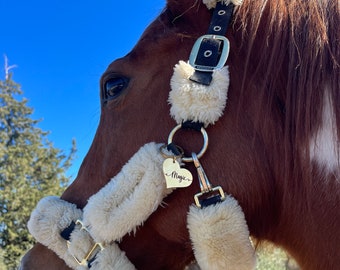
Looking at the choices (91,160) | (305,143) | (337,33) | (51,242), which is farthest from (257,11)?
(51,242)

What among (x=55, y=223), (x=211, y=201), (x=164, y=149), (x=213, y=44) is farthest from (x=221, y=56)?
(x=55, y=223)

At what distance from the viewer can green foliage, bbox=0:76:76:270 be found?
16.7 m

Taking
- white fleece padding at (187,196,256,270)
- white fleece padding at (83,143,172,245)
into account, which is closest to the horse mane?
white fleece padding at (187,196,256,270)

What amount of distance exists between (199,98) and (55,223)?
78 cm

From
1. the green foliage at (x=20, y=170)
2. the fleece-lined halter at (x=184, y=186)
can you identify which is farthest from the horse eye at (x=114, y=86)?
the green foliage at (x=20, y=170)

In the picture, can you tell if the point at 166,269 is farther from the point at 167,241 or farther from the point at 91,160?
the point at 91,160

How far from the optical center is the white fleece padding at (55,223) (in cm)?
158

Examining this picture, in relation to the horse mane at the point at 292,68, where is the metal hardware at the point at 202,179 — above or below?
below

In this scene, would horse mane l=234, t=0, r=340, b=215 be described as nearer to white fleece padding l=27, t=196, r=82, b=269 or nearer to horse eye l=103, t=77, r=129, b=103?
horse eye l=103, t=77, r=129, b=103

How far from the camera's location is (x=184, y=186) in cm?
138

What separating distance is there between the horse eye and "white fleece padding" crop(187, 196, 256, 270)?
23.5 inches

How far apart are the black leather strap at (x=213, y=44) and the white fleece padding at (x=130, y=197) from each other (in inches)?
11.7

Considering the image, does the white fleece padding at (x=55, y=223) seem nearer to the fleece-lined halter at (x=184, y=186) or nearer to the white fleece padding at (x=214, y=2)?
the fleece-lined halter at (x=184, y=186)

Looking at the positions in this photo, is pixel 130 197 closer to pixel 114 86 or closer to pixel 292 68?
pixel 114 86
